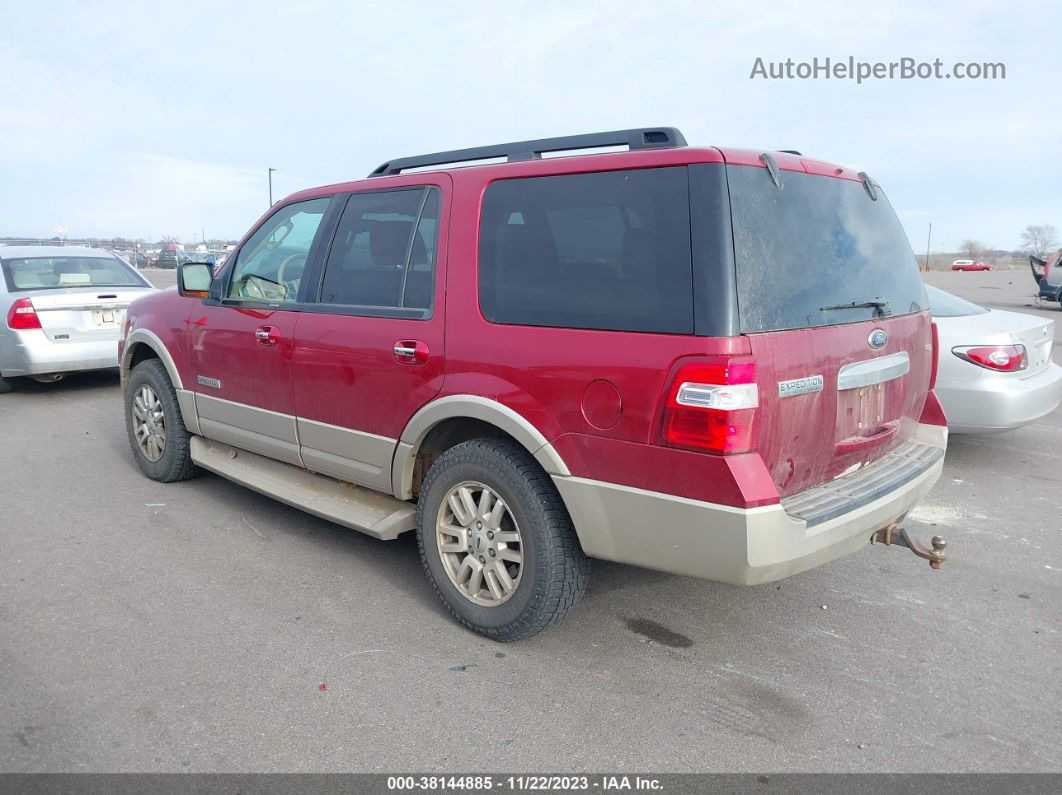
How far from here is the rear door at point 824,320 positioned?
282 cm

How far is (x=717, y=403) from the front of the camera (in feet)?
8.80

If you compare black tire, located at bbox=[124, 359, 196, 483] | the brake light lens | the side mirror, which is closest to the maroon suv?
the side mirror

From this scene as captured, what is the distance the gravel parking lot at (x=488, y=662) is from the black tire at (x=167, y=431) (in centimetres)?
65

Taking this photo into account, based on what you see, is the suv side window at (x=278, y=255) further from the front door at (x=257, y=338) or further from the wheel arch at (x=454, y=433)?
the wheel arch at (x=454, y=433)

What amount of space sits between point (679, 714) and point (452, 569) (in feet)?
3.80

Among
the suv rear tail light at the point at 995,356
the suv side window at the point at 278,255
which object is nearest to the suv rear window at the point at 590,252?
the suv side window at the point at 278,255

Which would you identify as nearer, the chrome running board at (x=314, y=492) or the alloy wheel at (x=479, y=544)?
the alloy wheel at (x=479, y=544)

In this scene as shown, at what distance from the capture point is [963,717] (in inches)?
114

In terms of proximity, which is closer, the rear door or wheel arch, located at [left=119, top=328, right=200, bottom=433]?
the rear door

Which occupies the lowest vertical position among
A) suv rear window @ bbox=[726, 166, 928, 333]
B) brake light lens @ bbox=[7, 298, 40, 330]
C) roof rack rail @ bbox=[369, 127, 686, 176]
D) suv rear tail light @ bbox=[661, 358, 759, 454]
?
suv rear tail light @ bbox=[661, 358, 759, 454]

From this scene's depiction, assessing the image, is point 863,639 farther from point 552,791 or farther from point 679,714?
point 552,791

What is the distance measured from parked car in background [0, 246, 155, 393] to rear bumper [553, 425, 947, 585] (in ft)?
22.8

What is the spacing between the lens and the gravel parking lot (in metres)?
2.71

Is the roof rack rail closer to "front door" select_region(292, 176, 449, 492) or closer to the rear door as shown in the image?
"front door" select_region(292, 176, 449, 492)
